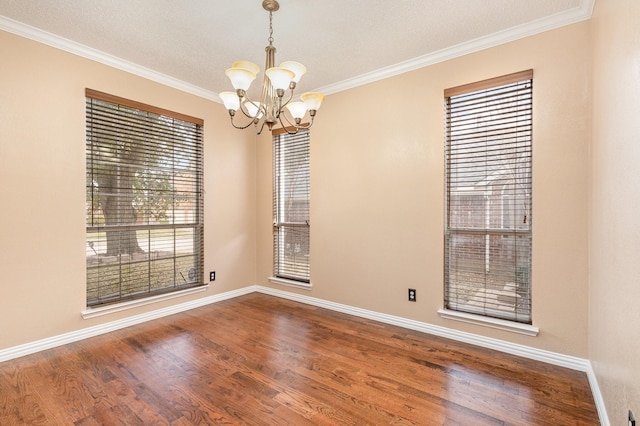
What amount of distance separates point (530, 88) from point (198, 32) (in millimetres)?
2810

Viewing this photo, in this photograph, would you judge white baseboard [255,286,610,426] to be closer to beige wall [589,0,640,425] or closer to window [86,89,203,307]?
beige wall [589,0,640,425]

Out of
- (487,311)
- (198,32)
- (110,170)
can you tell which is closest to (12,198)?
(110,170)

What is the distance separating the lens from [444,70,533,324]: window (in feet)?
8.43

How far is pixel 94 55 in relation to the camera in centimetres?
294

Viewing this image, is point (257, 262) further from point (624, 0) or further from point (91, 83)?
point (624, 0)

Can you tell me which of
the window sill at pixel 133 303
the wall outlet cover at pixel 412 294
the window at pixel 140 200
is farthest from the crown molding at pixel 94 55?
the wall outlet cover at pixel 412 294

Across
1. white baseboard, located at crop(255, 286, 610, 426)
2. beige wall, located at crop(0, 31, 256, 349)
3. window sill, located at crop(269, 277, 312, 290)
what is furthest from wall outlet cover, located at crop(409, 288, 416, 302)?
beige wall, located at crop(0, 31, 256, 349)

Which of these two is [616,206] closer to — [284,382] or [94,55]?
[284,382]

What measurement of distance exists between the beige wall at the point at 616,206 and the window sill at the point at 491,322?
403 millimetres

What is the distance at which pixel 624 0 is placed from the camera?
1.45 meters

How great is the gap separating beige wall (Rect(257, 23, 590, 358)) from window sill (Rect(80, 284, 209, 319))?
1.05 meters

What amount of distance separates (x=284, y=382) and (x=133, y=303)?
2060mm

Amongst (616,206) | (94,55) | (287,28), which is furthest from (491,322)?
(94,55)

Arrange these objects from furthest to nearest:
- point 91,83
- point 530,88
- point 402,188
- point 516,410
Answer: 1. point 402,188
2. point 91,83
3. point 530,88
4. point 516,410
